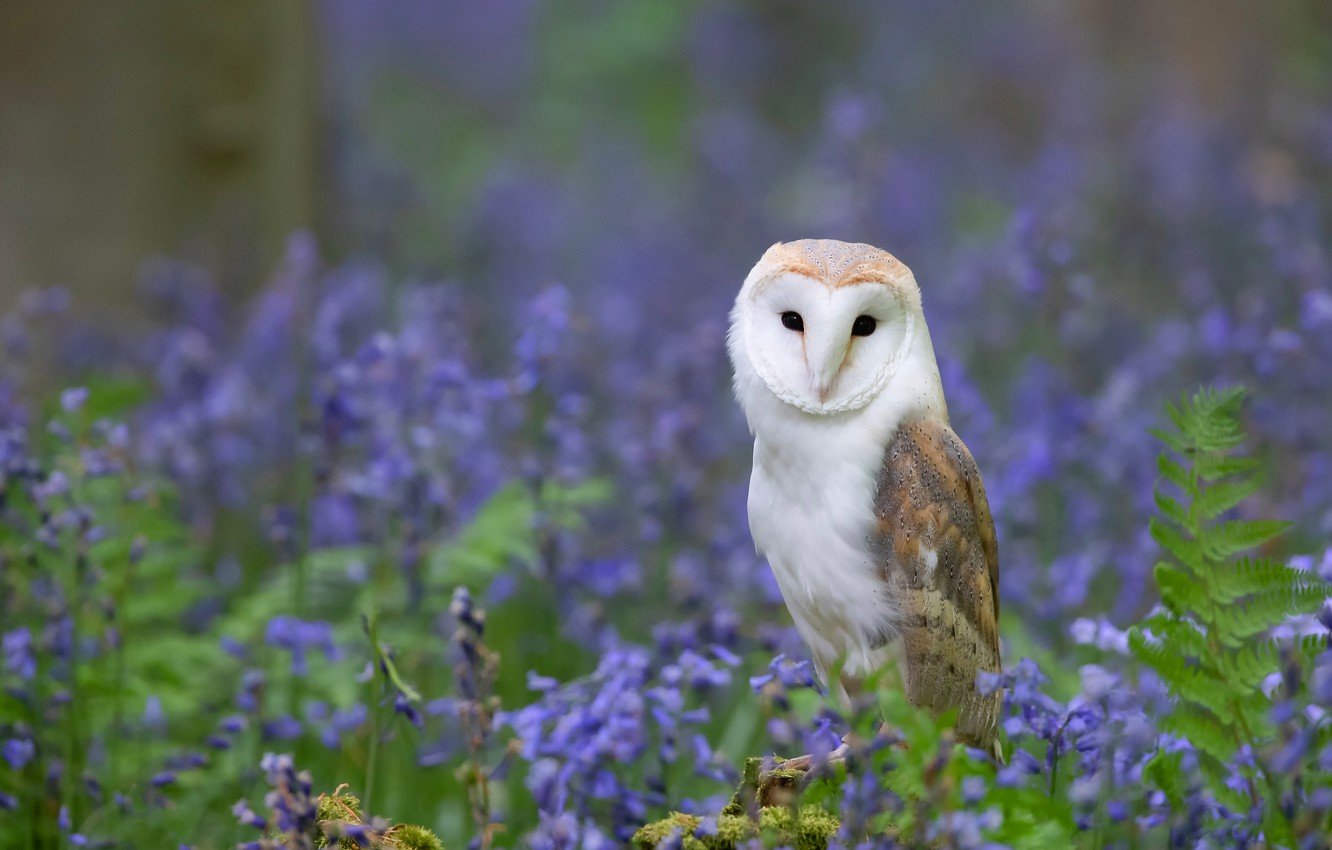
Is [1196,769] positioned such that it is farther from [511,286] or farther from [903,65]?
[903,65]

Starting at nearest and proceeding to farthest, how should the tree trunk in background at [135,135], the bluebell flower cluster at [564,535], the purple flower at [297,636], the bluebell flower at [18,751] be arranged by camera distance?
the bluebell flower cluster at [564,535] → the bluebell flower at [18,751] → the purple flower at [297,636] → the tree trunk in background at [135,135]

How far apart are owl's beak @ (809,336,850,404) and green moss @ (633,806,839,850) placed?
2.20 feet

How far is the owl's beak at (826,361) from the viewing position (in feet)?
7.09

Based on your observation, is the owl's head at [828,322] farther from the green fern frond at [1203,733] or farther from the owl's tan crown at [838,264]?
the green fern frond at [1203,733]

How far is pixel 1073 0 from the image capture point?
14.6 meters

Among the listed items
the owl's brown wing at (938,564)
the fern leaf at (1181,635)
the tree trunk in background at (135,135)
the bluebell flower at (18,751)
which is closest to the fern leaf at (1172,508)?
the fern leaf at (1181,635)

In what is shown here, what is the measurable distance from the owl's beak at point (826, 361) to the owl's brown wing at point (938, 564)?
16 cm

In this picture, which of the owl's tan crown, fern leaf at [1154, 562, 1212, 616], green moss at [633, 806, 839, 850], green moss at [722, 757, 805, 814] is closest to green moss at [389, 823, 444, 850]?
green moss at [633, 806, 839, 850]

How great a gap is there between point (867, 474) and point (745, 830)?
→ 61cm

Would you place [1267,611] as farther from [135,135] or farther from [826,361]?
[135,135]

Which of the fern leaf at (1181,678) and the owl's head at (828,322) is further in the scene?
the owl's head at (828,322)

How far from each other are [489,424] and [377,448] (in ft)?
2.15

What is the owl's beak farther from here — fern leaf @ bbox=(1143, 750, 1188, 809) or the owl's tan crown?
fern leaf @ bbox=(1143, 750, 1188, 809)

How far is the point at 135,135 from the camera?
6.39m
